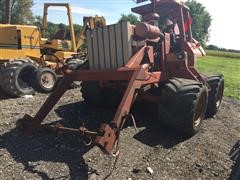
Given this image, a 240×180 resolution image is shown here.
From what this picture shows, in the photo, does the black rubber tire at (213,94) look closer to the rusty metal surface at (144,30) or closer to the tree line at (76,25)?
the rusty metal surface at (144,30)

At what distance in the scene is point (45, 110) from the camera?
21.7 ft

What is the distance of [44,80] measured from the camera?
10977 mm

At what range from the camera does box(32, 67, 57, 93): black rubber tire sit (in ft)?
35.1

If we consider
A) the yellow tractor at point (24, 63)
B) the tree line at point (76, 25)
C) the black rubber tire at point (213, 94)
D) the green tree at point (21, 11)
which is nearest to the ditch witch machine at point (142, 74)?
the black rubber tire at point (213, 94)

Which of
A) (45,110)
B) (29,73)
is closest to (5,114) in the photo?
(45,110)

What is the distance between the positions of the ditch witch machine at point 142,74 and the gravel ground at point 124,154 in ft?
1.21

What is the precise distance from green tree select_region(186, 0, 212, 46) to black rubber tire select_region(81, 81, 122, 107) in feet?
216

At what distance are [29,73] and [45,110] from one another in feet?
14.8

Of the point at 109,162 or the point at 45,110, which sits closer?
the point at 109,162

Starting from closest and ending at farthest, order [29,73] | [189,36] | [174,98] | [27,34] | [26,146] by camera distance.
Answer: [26,146], [174,98], [189,36], [29,73], [27,34]

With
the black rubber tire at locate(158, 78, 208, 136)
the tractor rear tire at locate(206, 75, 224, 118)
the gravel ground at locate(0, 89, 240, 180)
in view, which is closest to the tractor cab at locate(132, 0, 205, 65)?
the tractor rear tire at locate(206, 75, 224, 118)

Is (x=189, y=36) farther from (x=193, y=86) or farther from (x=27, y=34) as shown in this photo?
(x=27, y=34)

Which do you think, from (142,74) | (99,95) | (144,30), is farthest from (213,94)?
(142,74)

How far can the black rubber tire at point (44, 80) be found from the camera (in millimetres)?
10695
